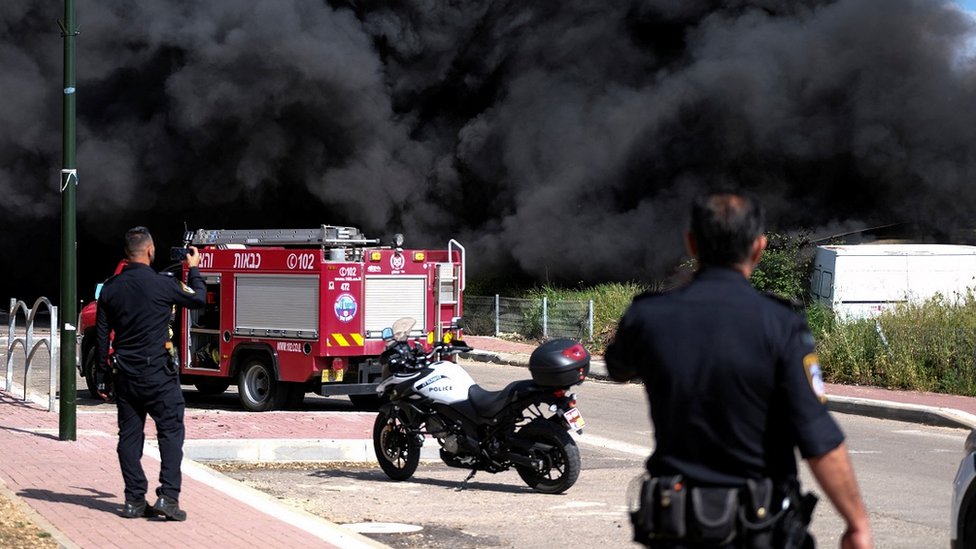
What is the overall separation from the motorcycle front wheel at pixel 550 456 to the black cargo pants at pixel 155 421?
250 centimetres

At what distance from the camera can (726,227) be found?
2.96m

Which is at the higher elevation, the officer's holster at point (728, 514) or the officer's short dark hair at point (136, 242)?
the officer's short dark hair at point (136, 242)

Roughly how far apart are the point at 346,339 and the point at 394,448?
403 centimetres

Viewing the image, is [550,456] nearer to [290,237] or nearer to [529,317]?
[290,237]

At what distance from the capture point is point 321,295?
12703 millimetres

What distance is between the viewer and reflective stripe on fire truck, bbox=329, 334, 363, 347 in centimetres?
1270

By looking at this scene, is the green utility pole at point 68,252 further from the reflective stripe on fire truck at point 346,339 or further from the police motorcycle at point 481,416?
the reflective stripe on fire truck at point 346,339

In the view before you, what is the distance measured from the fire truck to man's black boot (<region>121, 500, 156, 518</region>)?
17.9 feet

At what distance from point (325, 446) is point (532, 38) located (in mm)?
18506

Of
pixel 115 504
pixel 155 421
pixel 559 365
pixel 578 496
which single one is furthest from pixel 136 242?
pixel 578 496

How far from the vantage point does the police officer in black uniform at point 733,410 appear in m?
2.86

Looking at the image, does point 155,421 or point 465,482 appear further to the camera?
point 465,482

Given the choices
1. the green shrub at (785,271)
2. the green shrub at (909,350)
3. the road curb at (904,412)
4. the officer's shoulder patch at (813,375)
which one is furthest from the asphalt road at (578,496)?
the green shrub at (785,271)

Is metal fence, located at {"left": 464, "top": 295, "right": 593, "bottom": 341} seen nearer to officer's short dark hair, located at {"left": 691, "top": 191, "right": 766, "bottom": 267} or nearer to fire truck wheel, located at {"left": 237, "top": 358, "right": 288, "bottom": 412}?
fire truck wheel, located at {"left": 237, "top": 358, "right": 288, "bottom": 412}
